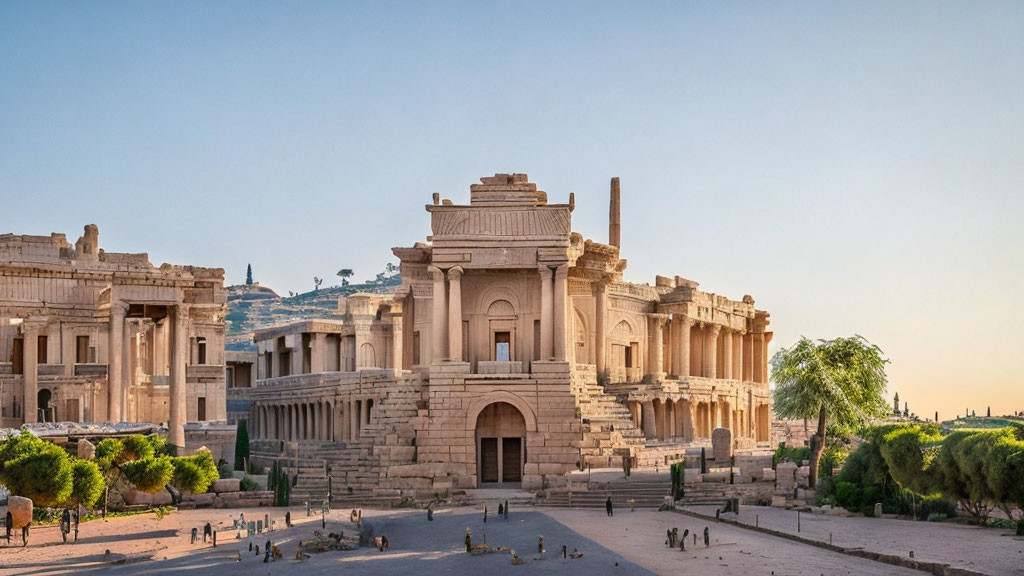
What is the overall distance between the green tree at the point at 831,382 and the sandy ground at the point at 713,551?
Result: 485 inches

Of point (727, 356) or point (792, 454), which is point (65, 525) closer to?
point (792, 454)

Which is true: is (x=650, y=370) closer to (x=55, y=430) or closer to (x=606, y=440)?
(x=606, y=440)

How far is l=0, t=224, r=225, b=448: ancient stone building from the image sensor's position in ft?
200

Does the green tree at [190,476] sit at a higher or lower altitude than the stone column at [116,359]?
lower

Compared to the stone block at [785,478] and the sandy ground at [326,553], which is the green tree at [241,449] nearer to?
the sandy ground at [326,553]

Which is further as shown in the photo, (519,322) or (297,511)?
(519,322)

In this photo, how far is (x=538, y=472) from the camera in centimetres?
5659

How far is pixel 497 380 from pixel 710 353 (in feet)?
97.7

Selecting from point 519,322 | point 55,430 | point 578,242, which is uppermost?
point 578,242

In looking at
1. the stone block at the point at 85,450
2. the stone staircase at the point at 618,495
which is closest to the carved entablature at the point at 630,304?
the stone staircase at the point at 618,495

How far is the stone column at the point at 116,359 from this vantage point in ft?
199

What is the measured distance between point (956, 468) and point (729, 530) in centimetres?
859

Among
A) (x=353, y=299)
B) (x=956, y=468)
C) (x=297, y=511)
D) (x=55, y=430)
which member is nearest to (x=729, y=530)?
(x=956, y=468)

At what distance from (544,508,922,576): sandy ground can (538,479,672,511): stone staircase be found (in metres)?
3.36
